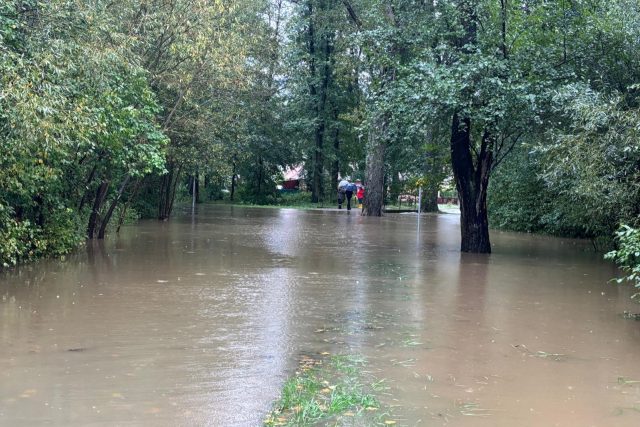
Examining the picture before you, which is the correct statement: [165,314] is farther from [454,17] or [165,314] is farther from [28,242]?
[454,17]

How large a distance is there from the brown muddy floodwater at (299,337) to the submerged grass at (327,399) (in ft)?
0.56

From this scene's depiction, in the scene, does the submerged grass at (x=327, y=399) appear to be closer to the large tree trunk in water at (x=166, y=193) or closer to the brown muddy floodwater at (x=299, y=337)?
the brown muddy floodwater at (x=299, y=337)

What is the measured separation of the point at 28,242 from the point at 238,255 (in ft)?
16.3

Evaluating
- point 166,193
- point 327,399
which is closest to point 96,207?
point 166,193

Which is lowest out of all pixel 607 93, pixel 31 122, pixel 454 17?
pixel 31 122

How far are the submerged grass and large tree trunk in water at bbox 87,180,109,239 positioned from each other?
1199 centimetres

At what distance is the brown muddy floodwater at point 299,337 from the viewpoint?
5914 millimetres

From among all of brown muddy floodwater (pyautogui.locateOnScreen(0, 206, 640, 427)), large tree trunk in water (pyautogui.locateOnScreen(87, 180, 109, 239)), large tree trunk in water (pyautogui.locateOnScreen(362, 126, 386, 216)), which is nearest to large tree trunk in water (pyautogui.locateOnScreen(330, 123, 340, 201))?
large tree trunk in water (pyautogui.locateOnScreen(362, 126, 386, 216))

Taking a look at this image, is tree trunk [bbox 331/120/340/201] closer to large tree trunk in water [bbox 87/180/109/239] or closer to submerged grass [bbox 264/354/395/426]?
large tree trunk in water [bbox 87/180/109/239]

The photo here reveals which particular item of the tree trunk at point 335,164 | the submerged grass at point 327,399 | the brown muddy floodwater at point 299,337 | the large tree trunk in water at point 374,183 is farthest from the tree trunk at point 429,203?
the submerged grass at point 327,399

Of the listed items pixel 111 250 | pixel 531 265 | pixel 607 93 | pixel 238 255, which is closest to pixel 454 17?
pixel 607 93

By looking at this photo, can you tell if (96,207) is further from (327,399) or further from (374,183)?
(374,183)

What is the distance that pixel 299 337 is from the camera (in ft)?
27.6

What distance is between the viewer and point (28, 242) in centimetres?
1333
